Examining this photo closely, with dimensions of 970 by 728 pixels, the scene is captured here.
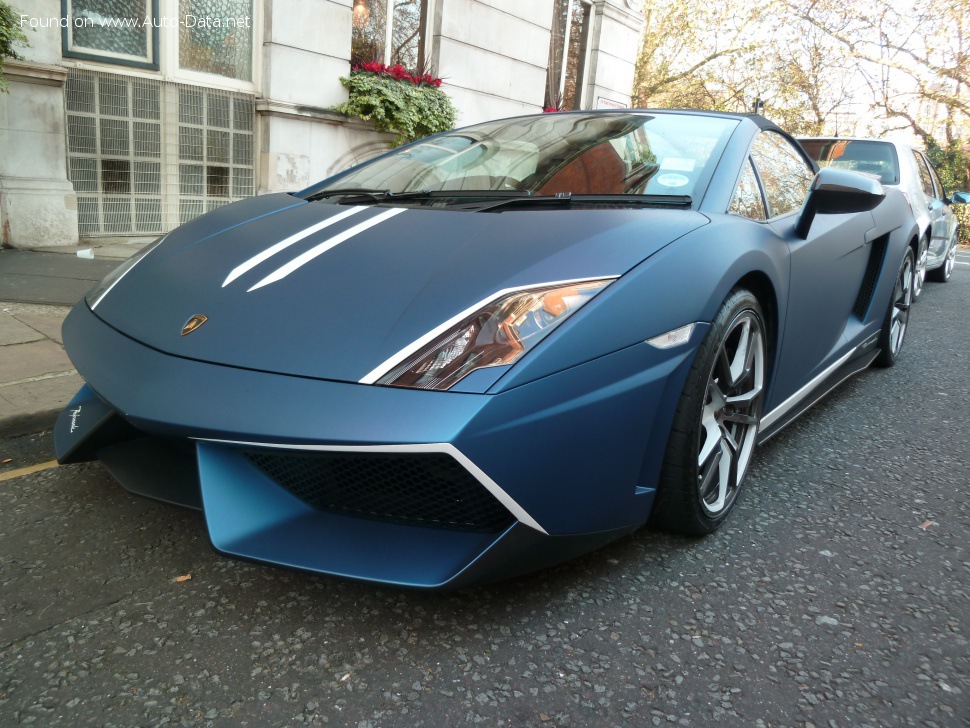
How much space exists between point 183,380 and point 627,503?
1060mm

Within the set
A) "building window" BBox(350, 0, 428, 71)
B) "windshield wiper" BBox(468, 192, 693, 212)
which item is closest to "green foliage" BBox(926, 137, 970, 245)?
"building window" BBox(350, 0, 428, 71)

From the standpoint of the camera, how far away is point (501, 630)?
1.75 m

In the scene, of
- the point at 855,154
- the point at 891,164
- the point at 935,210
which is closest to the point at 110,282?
the point at 891,164

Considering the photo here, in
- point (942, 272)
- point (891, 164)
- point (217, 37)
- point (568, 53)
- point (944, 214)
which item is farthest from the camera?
point (568, 53)

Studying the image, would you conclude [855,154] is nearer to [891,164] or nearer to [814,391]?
[891,164]

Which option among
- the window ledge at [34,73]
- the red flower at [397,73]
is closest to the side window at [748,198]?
the window ledge at [34,73]

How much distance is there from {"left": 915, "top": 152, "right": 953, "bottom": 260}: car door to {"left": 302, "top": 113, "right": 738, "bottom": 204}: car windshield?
6.25 meters

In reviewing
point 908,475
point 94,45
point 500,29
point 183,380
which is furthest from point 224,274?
point 500,29

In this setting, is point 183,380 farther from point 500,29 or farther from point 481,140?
point 500,29

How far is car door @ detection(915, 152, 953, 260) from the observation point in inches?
313

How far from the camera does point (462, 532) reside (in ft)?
5.36

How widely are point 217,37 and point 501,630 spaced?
7.65 meters

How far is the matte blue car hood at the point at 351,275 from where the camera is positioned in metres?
1.74

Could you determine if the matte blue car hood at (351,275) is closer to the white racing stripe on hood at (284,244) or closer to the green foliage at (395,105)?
the white racing stripe on hood at (284,244)
